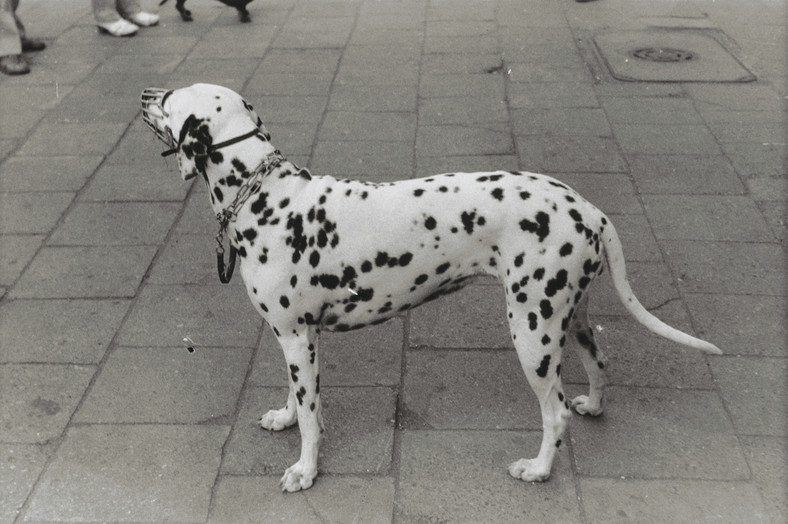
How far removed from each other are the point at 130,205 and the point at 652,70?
516 centimetres

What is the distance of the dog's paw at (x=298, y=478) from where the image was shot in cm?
374

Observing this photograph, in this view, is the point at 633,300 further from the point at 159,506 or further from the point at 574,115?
the point at 574,115

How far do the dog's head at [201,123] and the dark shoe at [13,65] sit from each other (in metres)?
6.11

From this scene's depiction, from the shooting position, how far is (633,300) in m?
3.62

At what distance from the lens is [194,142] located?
3.44 m

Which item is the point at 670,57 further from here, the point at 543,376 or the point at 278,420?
the point at 278,420

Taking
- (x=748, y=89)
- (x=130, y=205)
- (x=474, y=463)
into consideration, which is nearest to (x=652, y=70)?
(x=748, y=89)

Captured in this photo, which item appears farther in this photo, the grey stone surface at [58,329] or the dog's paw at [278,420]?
the grey stone surface at [58,329]

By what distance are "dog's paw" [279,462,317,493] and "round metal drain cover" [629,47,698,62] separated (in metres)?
6.44

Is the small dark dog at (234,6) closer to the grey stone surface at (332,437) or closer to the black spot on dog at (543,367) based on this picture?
the grey stone surface at (332,437)

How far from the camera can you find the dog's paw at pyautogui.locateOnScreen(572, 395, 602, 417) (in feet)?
13.4

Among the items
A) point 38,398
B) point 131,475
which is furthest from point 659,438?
point 38,398

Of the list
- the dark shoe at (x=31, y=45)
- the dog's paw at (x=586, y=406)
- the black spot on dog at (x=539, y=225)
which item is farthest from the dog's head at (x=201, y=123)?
the dark shoe at (x=31, y=45)

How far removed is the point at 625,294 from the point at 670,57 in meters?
5.88
